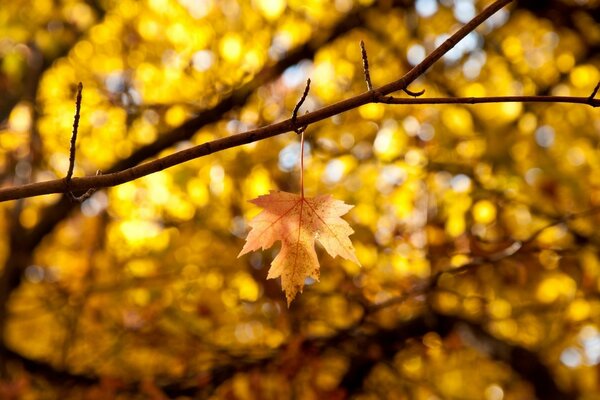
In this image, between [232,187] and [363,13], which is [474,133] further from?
[232,187]

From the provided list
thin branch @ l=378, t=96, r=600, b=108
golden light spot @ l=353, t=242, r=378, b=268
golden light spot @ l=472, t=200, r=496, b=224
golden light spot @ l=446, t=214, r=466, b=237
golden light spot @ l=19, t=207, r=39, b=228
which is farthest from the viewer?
golden light spot @ l=19, t=207, r=39, b=228

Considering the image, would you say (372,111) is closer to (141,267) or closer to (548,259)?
(548,259)

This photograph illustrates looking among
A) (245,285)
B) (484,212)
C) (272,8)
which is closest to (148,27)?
(272,8)

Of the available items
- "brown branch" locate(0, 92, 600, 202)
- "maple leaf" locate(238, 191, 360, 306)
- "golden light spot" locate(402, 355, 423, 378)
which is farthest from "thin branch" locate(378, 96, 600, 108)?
"golden light spot" locate(402, 355, 423, 378)

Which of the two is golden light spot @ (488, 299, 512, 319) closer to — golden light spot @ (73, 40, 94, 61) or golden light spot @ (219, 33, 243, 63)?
golden light spot @ (219, 33, 243, 63)

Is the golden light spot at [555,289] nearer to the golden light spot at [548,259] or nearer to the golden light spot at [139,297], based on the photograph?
the golden light spot at [548,259]

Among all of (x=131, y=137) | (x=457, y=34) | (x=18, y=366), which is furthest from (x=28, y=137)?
(x=457, y=34)
